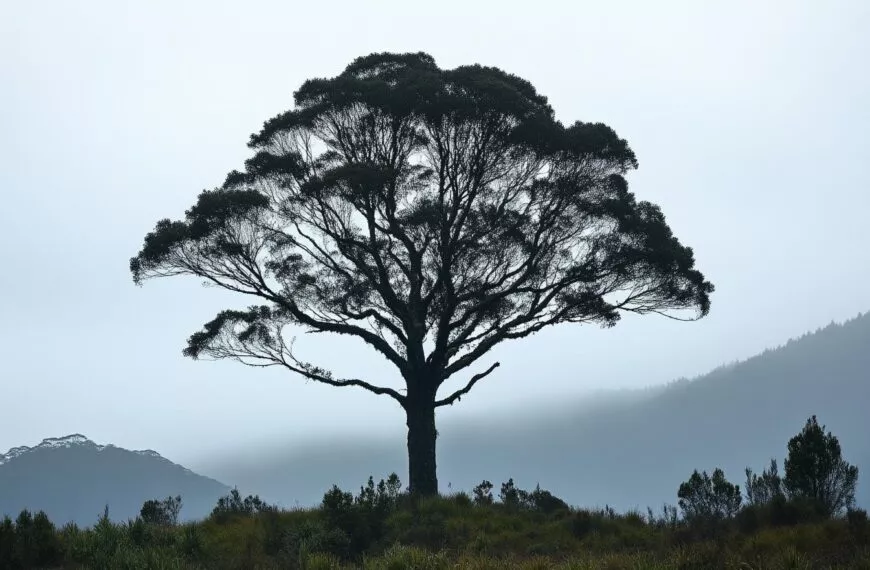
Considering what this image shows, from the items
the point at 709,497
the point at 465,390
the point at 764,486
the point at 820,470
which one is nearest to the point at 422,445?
the point at 465,390

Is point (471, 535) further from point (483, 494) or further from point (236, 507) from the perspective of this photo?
point (236, 507)

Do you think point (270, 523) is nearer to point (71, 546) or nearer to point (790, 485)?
point (71, 546)

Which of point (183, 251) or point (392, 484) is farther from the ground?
point (183, 251)

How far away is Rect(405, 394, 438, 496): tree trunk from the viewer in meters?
20.5

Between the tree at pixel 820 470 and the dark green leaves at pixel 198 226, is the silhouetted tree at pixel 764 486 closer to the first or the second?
the tree at pixel 820 470

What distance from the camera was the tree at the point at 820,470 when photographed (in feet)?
55.7

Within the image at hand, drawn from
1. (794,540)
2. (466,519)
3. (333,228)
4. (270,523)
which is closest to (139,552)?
(270,523)

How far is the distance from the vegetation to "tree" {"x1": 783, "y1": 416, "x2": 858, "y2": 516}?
2.8 inches

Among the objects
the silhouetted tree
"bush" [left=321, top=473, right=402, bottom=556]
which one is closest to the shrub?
"bush" [left=321, top=473, right=402, bottom=556]

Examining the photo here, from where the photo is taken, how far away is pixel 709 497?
18188mm

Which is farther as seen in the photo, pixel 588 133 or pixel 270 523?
pixel 588 133

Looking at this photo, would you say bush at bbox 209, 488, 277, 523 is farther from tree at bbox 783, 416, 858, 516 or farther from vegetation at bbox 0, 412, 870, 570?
tree at bbox 783, 416, 858, 516

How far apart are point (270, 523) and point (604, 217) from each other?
38.8 ft

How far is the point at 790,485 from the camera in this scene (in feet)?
57.8
